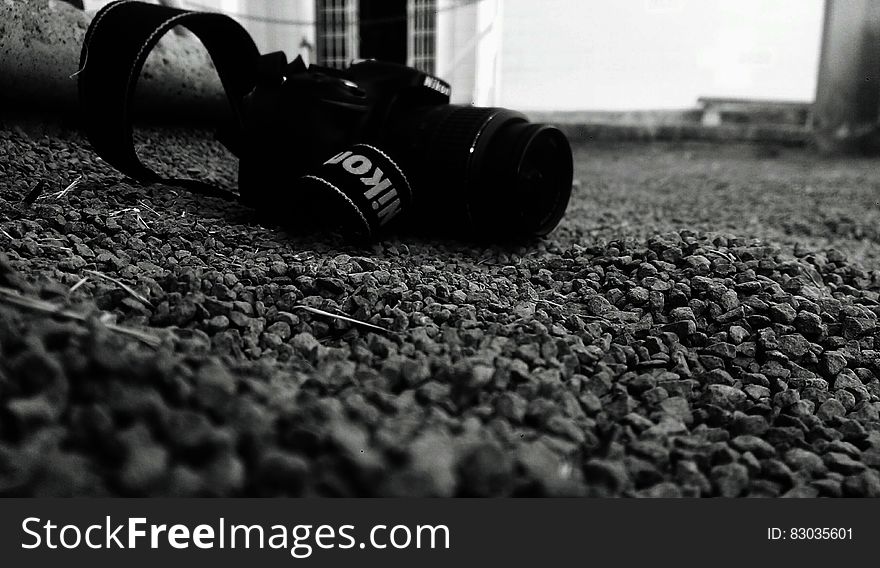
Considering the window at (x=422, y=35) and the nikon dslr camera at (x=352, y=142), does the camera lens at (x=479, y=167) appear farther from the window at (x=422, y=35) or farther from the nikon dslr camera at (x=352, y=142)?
the window at (x=422, y=35)

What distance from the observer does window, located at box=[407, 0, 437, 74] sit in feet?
14.6

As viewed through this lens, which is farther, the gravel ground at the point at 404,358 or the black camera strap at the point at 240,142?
the black camera strap at the point at 240,142

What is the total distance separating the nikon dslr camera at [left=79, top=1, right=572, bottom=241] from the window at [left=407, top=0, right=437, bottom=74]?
3.28 metres

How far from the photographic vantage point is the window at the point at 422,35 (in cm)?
444

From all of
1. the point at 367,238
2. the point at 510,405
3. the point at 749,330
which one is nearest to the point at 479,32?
the point at 367,238

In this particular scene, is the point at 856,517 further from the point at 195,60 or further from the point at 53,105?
the point at 195,60

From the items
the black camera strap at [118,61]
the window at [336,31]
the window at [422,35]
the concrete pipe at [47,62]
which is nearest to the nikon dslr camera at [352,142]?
the black camera strap at [118,61]

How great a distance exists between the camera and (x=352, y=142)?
1.27m

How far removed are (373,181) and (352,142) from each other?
0.56 ft

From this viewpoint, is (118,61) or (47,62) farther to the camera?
(47,62)

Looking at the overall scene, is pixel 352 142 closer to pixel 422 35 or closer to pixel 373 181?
pixel 373 181

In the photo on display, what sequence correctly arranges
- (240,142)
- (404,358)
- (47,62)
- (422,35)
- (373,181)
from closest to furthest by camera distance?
(404,358) → (373,181) → (240,142) → (47,62) → (422,35)

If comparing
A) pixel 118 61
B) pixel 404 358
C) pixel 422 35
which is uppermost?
pixel 422 35

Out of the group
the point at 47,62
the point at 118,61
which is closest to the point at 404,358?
the point at 118,61
